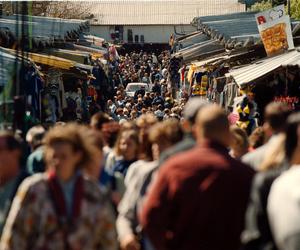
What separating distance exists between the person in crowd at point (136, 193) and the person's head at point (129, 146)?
134 cm

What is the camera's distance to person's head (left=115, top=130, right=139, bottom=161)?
982cm

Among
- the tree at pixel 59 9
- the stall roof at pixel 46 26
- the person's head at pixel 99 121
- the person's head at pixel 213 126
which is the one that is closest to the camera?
the person's head at pixel 213 126

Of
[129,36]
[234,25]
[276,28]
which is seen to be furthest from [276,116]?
[129,36]

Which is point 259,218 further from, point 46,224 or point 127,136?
point 127,136

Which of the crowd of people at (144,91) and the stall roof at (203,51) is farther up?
the stall roof at (203,51)

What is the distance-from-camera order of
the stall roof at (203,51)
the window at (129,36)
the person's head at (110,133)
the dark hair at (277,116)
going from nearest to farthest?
the dark hair at (277,116) → the person's head at (110,133) → the stall roof at (203,51) → the window at (129,36)

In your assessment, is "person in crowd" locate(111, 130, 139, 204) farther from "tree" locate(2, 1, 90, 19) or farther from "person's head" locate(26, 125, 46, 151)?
"tree" locate(2, 1, 90, 19)

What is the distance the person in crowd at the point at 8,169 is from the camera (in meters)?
7.27

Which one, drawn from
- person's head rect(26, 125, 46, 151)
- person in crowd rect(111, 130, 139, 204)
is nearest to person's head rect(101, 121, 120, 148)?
person's head rect(26, 125, 46, 151)

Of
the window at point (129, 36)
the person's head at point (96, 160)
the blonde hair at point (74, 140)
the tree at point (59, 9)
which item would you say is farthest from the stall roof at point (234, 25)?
the window at point (129, 36)

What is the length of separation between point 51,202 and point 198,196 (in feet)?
3.04

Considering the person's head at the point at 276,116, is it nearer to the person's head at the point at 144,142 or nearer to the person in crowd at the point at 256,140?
the person's head at the point at 144,142

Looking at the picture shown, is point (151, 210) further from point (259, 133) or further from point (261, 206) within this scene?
point (259, 133)

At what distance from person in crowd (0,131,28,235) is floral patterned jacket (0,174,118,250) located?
861mm
